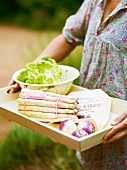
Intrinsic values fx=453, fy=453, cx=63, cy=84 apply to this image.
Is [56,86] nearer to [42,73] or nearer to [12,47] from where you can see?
[42,73]

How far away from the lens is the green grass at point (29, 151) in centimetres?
353

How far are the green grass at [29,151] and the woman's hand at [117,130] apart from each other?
1741 millimetres

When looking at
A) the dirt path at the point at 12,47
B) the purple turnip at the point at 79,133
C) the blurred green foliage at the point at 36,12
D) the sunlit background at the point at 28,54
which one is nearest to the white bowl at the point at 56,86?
the purple turnip at the point at 79,133

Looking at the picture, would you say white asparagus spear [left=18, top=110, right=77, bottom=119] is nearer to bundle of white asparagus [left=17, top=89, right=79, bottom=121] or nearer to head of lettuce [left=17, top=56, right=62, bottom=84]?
bundle of white asparagus [left=17, top=89, right=79, bottom=121]

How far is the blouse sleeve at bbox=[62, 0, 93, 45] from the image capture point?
220 centimetres

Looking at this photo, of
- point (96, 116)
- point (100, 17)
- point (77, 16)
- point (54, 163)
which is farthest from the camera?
point (54, 163)

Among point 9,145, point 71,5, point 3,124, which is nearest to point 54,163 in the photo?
point 9,145

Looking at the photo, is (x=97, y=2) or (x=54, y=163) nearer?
(x=97, y=2)

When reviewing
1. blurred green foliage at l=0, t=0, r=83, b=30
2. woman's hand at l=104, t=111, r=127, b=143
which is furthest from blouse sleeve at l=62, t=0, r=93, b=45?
blurred green foliage at l=0, t=0, r=83, b=30

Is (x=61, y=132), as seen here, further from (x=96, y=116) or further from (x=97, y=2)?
(x=97, y=2)

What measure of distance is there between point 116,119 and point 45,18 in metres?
8.74

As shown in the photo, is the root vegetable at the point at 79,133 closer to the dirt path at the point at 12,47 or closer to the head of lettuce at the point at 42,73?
the head of lettuce at the point at 42,73

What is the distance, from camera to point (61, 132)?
Result: 1674 mm

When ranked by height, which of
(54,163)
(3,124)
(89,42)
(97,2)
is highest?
(97,2)
